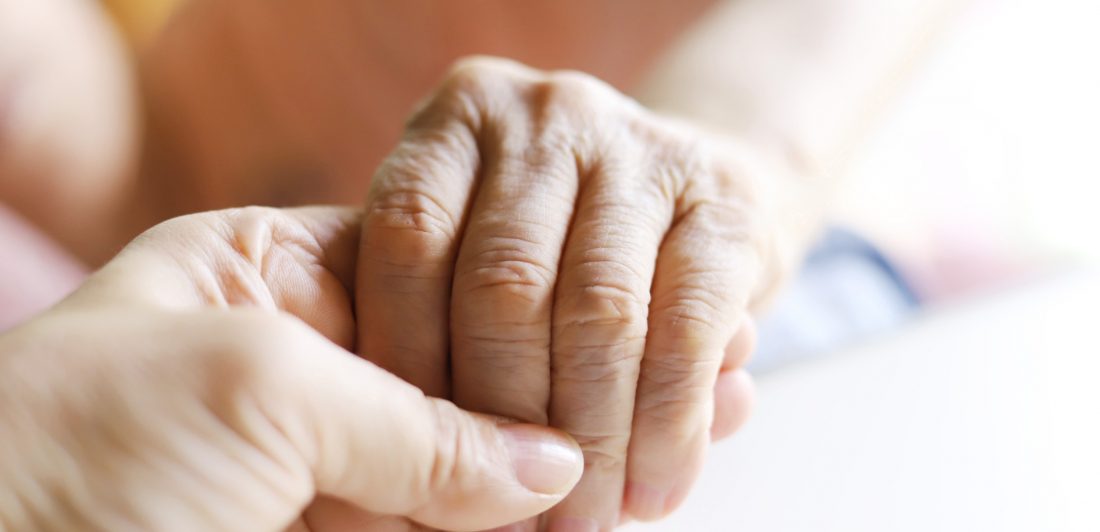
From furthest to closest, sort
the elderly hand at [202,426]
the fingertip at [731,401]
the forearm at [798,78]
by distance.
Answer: the forearm at [798,78] → the fingertip at [731,401] → the elderly hand at [202,426]

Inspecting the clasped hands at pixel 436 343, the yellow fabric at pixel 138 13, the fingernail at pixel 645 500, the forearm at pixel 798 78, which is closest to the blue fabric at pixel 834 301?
the forearm at pixel 798 78

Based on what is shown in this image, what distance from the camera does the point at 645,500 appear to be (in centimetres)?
57

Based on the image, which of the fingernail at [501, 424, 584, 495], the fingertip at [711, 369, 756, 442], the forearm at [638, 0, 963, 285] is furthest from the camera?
the forearm at [638, 0, 963, 285]

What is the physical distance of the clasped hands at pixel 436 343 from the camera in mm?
360

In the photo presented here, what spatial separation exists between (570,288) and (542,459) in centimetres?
10

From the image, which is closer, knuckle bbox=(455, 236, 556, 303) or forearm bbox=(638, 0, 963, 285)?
knuckle bbox=(455, 236, 556, 303)

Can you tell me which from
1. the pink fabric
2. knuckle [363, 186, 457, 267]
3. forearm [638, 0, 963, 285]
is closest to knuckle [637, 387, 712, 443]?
knuckle [363, 186, 457, 267]

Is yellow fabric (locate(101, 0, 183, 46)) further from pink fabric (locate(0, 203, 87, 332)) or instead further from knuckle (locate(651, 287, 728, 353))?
knuckle (locate(651, 287, 728, 353))

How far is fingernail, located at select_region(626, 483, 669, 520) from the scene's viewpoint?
0.57 meters

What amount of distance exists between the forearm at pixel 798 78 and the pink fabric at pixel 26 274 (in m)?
0.62

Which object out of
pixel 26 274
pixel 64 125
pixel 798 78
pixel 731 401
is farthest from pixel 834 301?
pixel 64 125

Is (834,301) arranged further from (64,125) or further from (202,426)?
(64,125)

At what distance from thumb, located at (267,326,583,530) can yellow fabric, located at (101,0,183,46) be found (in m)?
1.32

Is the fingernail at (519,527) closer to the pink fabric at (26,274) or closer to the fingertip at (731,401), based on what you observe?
the fingertip at (731,401)
